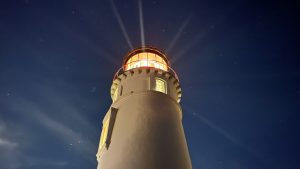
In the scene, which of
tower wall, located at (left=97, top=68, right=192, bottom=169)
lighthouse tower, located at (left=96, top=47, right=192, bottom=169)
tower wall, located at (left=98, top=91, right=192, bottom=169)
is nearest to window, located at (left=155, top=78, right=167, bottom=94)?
lighthouse tower, located at (left=96, top=47, right=192, bottom=169)

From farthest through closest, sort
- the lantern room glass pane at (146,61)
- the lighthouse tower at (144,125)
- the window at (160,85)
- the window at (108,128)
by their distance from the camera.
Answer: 1. the lantern room glass pane at (146,61)
2. the window at (160,85)
3. the window at (108,128)
4. the lighthouse tower at (144,125)

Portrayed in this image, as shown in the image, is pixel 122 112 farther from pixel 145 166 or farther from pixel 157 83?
pixel 145 166

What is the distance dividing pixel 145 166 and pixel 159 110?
8.32ft

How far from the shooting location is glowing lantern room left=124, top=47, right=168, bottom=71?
12859mm

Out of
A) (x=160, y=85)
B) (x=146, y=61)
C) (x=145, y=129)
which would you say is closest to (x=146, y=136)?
(x=145, y=129)

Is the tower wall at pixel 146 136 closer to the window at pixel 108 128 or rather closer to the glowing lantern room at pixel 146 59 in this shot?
the window at pixel 108 128

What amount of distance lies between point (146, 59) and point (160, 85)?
2.21 meters

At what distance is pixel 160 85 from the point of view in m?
11.4

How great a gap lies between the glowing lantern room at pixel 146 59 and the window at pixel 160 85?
134cm

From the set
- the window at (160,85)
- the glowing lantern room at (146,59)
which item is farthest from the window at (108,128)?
the glowing lantern room at (146,59)

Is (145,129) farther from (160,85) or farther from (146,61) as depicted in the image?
(146,61)

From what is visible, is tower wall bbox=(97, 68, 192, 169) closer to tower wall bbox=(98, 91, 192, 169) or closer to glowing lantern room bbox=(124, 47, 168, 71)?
tower wall bbox=(98, 91, 192, 169)

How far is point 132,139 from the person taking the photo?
27.6 feet

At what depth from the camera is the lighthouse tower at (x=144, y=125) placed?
792cm
